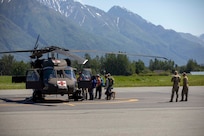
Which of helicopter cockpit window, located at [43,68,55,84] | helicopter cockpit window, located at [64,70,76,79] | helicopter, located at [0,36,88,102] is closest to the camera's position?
helicopter, located at [0,36,88,102]

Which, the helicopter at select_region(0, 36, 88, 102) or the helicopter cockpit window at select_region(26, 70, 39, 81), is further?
the helicopter cockpit window at select_region(26, 70, 39, 81)

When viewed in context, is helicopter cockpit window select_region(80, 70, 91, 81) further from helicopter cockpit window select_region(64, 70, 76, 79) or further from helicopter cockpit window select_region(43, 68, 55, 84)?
helicopter cockpit window select_region(43, 68, 55, 84)

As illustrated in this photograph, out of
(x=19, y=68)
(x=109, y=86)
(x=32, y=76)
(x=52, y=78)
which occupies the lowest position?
(x=109, y=86)

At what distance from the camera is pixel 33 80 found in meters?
22.3

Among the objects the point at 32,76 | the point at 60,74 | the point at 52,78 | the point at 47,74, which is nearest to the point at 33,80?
the point at 32,76

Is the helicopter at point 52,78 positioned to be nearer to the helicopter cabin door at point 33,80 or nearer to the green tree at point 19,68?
the helicopter cabin door at point 33,80

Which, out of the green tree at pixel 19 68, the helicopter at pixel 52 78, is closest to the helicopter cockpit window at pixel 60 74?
the helicopter at pixel 52 78

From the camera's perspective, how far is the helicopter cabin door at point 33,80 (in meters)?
21.8

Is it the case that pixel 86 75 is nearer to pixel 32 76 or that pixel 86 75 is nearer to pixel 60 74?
pixel 60 74

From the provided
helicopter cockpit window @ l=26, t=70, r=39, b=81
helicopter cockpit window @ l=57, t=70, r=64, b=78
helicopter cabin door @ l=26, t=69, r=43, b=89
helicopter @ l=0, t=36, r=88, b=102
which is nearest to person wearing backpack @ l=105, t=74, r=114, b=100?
helicopter @ l=0, t=36, r=88, b=102

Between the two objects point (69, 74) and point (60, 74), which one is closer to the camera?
point (60, 74)

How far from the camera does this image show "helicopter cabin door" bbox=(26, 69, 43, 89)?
71.4 feet

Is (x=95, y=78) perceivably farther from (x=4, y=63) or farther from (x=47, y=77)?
(x=4, y=63)

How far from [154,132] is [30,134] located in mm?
2835
